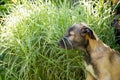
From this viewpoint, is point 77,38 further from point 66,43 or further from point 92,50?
point 92,50

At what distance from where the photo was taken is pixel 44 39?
17.0ft

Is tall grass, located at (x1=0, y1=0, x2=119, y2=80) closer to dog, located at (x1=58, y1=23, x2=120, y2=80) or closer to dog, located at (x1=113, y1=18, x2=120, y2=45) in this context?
dog, located at (x1=113, y1=18, x2=120, y2=45)

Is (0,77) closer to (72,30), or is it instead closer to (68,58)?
(68,58)

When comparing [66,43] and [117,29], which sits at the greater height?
[66,43]

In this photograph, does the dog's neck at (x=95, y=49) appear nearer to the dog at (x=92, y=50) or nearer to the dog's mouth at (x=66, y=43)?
the dog at (x=92, y=50)

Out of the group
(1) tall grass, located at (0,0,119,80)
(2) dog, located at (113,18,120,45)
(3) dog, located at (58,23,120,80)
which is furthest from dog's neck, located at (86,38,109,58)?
(2) dog, located at (113,18,120,45)

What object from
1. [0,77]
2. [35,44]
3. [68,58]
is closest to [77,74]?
[68,58]

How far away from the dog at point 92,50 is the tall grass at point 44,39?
1.60 ft

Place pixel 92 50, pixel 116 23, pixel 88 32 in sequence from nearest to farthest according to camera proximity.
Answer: pixel 88 32, pixel 92 50, pixel 116 23

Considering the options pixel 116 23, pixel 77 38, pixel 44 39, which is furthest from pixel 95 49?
pixel 116 23

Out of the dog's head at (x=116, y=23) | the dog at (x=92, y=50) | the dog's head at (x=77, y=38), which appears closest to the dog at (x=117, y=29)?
the dog's head at (x=116, y=23)

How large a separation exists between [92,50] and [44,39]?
2.80 feet

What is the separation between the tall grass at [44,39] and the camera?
5102mm

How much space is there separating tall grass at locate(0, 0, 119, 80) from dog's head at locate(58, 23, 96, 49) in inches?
19.1
